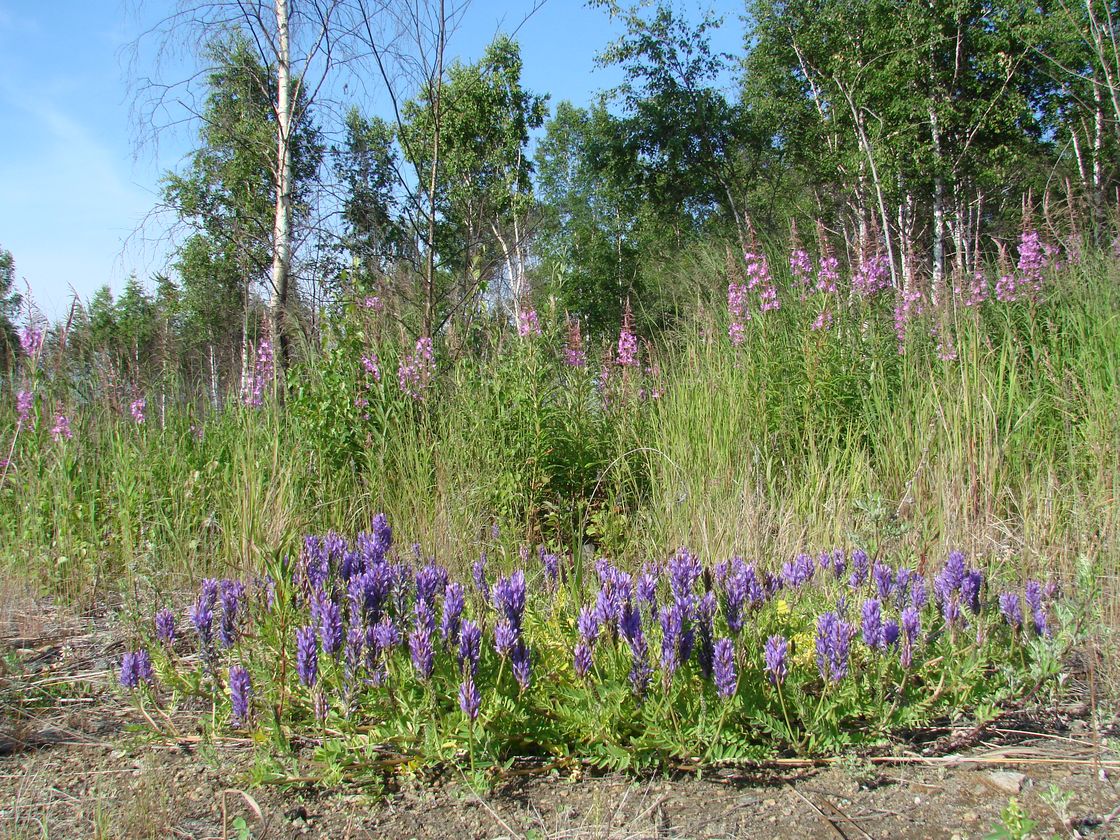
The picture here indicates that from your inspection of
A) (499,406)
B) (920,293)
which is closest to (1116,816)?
(499,406)

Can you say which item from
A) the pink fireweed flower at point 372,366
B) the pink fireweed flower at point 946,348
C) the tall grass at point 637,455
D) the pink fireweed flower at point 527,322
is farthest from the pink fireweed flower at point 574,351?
the pink fireweed flower at point 946,348

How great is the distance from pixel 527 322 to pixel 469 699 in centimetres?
331

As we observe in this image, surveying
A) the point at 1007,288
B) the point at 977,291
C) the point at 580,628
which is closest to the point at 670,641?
the point at 580,628

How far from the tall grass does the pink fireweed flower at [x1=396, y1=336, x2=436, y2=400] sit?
0.32 feet

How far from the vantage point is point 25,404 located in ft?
16.2

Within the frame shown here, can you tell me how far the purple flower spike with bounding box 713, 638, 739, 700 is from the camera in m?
1.53

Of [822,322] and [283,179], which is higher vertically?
[283,179]

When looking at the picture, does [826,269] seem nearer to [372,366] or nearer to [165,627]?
[372,366]

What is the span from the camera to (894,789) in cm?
158

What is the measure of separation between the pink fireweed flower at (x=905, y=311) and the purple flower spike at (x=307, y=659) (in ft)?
13.1

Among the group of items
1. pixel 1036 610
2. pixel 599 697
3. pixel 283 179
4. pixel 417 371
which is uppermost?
pixel 283 179

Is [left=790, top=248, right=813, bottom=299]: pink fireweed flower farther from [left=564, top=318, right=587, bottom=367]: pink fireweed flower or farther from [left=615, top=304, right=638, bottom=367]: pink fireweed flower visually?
[left=564, top=318, right=587, bottom=367]: pink fireweed flower

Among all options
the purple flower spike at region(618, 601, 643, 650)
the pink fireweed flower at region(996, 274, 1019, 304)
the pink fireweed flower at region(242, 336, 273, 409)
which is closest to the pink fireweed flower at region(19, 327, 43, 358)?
the pink fireweed flower at region(242, 336, 273, 409)

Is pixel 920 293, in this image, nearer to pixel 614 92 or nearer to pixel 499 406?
pixel 499 406
